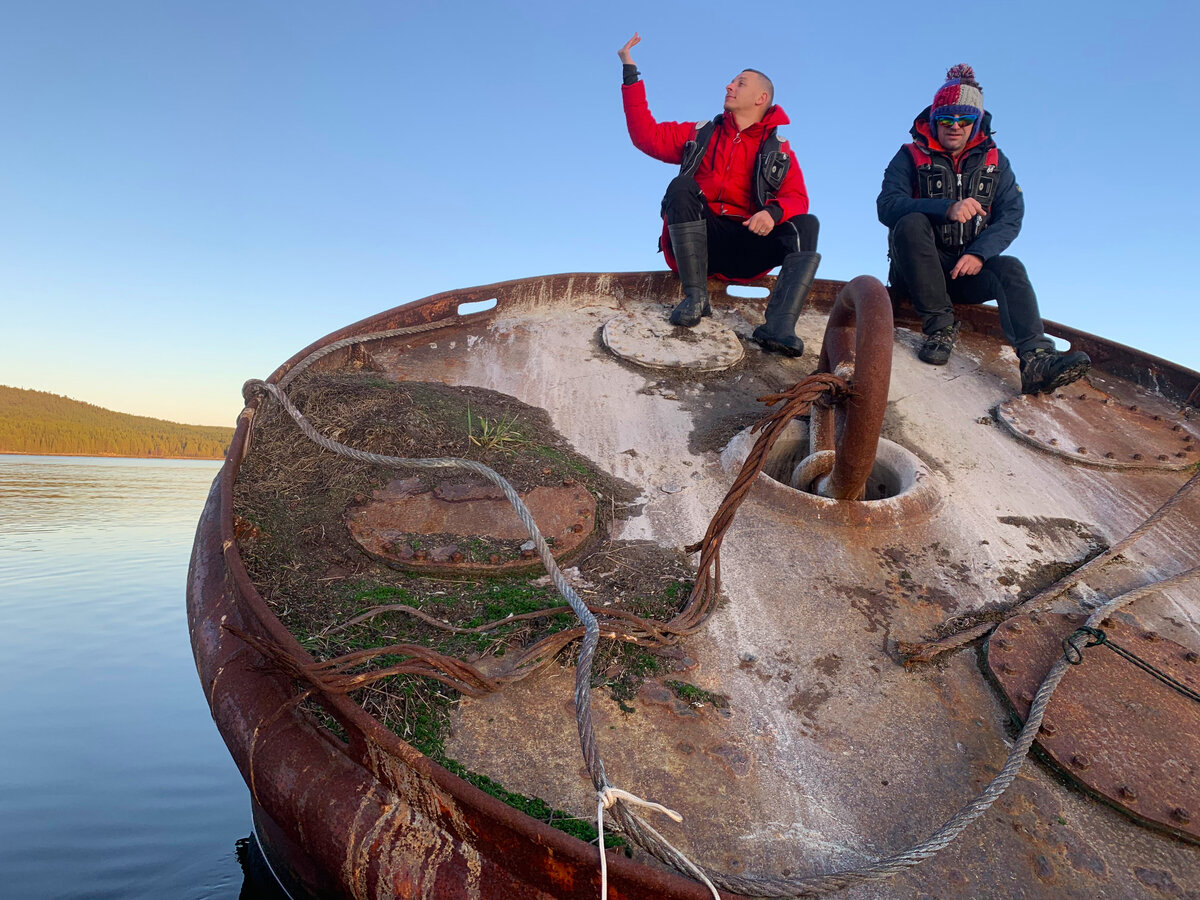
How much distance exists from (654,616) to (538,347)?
8.24 feet

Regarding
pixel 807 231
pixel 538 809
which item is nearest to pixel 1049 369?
pixel 807 231

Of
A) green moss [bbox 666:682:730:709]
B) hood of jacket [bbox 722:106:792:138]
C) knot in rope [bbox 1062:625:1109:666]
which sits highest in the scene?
hood of jacket [bbox 722:106:792:138]

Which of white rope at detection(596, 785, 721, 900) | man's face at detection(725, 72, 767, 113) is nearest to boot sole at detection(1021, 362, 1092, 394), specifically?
man's face at detection(725, 72, 767, 113)

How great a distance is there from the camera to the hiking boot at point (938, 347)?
4387 mm

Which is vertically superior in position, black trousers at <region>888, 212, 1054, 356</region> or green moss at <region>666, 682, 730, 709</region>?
black trousers at <region>888, 212, 1054, 356</region>

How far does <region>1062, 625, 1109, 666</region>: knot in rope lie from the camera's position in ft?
6.84

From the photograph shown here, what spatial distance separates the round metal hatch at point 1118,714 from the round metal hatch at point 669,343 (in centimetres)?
232

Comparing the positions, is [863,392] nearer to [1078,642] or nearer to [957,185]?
[1078,642]

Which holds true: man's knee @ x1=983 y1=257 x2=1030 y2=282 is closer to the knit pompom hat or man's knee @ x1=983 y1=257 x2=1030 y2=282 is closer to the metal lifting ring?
the knit pompom hat

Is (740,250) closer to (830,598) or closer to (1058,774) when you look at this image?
(830,598)

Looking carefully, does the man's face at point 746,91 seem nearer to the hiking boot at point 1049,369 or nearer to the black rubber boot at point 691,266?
the black rubber boot at point 691,266

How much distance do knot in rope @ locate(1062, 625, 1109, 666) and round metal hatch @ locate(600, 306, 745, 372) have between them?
2.38 m

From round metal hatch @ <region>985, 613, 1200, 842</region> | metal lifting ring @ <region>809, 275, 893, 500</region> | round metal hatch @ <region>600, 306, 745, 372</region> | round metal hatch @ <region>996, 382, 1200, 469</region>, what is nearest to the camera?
round metal hatch @ <region>985, 613, 1200, 842</region>

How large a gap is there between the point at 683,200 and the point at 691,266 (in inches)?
16.2
